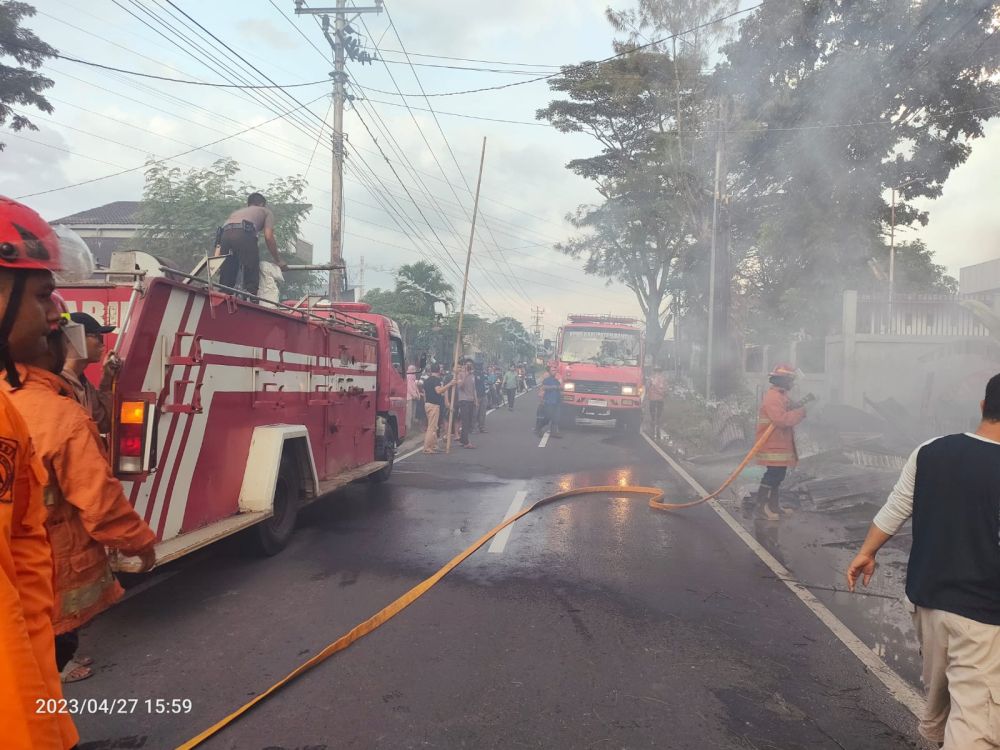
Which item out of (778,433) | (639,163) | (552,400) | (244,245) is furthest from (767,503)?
(639,163)

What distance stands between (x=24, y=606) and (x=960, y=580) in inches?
110

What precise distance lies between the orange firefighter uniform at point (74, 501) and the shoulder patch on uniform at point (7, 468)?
65 cm

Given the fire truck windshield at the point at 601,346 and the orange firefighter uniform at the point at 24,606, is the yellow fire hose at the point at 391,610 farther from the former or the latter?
the fire truck windshield at the point at 601,346

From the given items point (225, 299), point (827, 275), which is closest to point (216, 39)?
point (225, 299)

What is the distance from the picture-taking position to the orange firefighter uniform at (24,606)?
1322 millimetres

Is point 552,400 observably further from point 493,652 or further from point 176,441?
point 493,652

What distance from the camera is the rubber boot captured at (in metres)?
8.57

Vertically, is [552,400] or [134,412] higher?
[134,412]

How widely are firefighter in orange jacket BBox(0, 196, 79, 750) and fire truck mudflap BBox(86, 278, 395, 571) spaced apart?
2414 mm

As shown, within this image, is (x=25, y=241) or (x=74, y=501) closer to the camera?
(x=25, y=241)

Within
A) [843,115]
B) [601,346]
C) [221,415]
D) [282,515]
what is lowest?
[282,515]

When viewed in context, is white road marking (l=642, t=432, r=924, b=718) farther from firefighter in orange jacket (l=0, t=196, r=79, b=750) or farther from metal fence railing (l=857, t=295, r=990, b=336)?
metal fence railing (l=857, t=295, r=990, b=336)

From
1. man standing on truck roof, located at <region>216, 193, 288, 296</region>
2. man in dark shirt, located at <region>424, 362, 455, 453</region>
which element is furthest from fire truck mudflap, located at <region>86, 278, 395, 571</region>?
man in dark shirt, located at <region>424, 362, 455, 453</region>

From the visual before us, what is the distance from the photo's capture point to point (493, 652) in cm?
429
